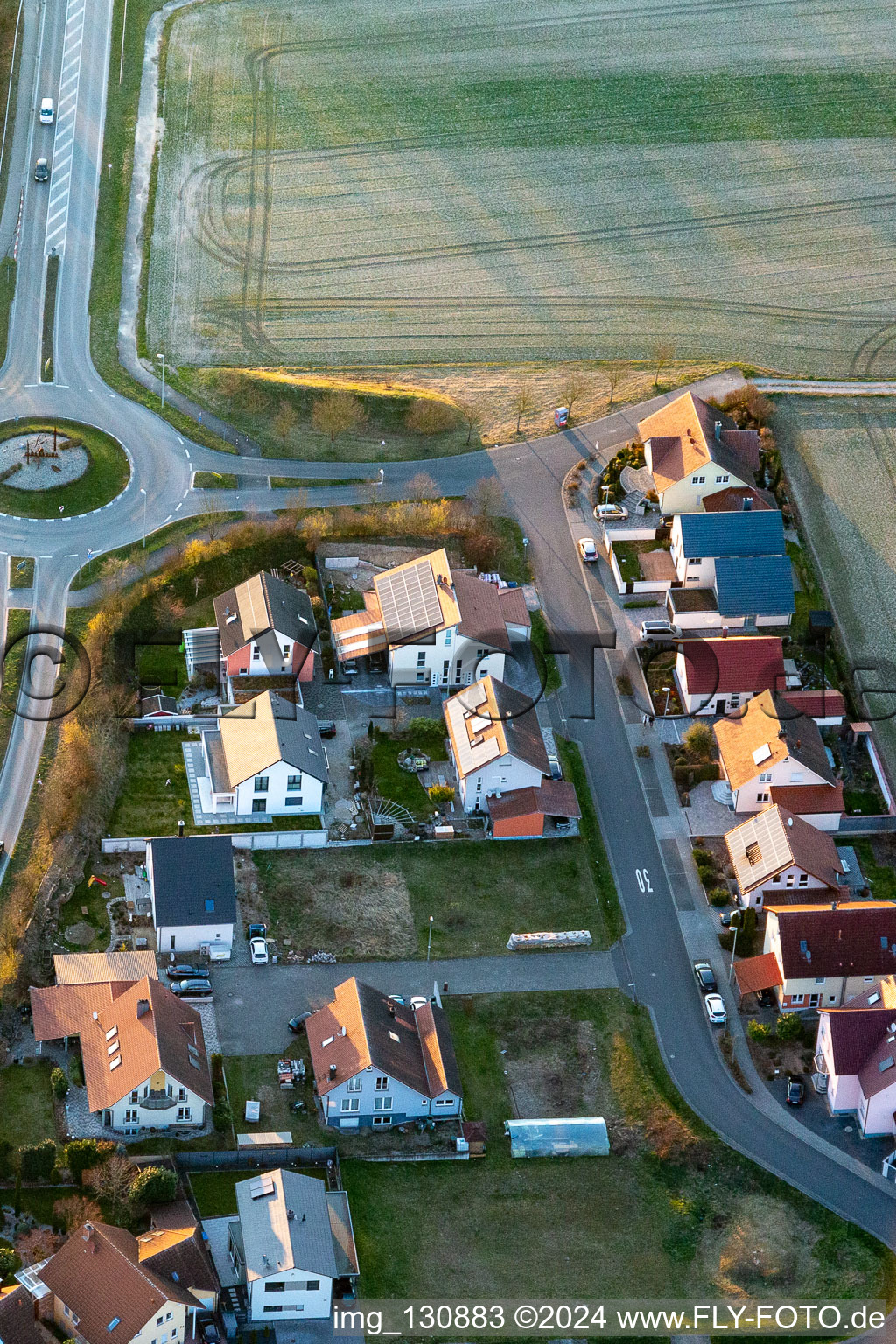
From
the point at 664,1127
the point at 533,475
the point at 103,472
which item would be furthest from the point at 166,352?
the point at 664,1127

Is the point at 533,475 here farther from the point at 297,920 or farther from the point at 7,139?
the point at 7,139

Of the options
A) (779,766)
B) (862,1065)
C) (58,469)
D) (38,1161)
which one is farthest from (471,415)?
(38,1161)

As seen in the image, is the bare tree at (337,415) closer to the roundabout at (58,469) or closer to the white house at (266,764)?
the roundabout at (58,469)

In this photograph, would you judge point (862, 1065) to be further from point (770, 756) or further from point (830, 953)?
point (770, 756)

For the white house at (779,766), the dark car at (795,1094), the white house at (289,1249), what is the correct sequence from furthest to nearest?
the white house at (779,766), the dark car at (795,1094), the white house at (289,1249)

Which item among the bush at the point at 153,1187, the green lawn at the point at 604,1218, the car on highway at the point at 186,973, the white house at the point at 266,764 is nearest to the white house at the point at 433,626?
the white house at the point at 266,764
